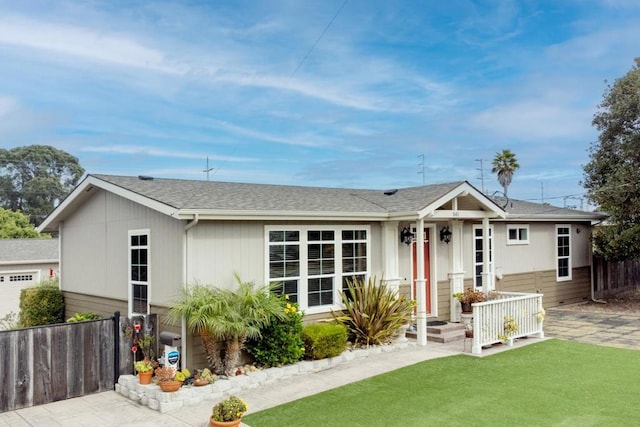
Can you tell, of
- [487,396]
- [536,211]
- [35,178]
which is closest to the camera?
[487,396]

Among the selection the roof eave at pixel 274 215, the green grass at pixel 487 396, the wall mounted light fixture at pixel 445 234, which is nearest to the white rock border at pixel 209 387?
the green grass at pixel 487 396

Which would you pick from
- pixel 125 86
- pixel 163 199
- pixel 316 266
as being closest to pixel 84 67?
pixel 125 86

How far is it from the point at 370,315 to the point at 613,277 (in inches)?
511

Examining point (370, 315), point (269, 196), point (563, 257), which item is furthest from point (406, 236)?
point (563, 257)

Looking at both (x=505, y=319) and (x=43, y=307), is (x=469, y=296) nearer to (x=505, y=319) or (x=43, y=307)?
(x=505, y=319)

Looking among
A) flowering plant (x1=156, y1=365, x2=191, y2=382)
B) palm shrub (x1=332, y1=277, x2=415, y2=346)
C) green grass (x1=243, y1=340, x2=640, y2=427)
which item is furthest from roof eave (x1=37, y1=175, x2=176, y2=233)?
palm shrub (x1=332, y1=277, x2=415, y2=346)

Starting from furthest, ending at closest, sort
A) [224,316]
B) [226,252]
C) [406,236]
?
[406,236] → [226,252] → [224,316]

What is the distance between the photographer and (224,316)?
300 inches

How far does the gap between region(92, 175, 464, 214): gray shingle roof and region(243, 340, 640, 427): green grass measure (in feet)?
11.2

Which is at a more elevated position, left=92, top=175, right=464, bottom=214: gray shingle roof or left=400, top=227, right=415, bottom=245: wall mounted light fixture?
left=92, top=175, right=464, bottom=214: gray shingle roof

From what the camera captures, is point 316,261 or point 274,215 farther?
point 316,261

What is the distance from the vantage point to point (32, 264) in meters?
18.3

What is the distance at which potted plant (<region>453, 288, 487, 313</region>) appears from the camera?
11891 millimetres

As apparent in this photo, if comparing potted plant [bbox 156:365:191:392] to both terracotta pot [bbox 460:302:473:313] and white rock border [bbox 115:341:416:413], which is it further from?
terracotta pot [bbox 460:302:473:313]
